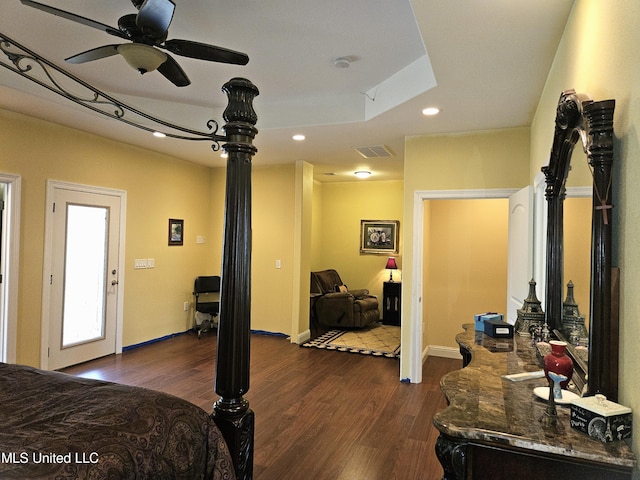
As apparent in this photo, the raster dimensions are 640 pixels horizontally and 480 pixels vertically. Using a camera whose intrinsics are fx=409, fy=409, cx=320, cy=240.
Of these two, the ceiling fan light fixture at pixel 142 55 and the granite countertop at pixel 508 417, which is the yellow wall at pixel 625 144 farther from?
the ceiling fan light fixture at pixel 142 55

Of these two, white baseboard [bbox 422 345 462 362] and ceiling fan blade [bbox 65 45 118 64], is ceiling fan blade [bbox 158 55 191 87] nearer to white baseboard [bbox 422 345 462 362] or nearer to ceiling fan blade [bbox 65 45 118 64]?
ceiling fan blade [bbox 65 45 118 64]

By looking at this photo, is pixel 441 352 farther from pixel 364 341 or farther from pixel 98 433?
pixel 98 433

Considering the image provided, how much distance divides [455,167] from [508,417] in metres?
3.20

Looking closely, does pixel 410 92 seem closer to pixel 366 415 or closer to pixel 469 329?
pixel 469 329

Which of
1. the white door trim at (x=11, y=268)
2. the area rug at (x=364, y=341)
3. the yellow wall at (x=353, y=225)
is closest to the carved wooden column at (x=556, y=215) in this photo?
the area rug at (x=364, y=341)

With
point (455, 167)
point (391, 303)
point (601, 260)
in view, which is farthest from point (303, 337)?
point (601, 260)

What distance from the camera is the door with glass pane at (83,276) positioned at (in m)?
4.40

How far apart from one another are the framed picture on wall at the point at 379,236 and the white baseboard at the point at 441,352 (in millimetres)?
2775

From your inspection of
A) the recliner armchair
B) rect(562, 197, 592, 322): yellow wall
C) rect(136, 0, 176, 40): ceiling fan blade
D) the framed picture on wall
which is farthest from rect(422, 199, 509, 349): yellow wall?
rect(136, 0, 176, 40): ceiling fan blade

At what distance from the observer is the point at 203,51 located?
229 centimetres

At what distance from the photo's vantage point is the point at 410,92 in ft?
10.6

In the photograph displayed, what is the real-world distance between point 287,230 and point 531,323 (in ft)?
13.7

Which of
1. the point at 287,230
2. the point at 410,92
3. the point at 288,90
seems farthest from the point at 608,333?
the point at 287,230

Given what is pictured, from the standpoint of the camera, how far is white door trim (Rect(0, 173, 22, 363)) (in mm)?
3922
